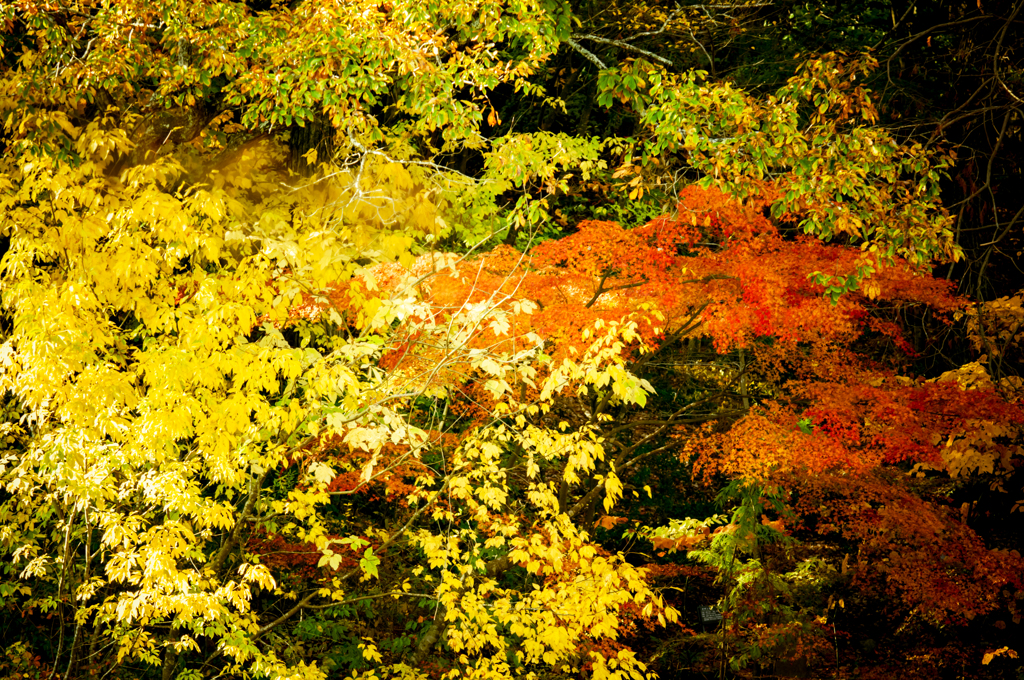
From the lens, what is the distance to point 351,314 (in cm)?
872

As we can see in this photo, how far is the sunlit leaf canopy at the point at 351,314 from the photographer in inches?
205

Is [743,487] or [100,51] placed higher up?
[100,51]

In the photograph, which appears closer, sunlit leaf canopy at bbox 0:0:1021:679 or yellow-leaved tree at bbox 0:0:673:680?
yellow-leaved tree at bbox 0:0:673:680

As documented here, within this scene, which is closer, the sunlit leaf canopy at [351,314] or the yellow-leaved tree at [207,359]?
the yellow-leaved tree at [207,359]

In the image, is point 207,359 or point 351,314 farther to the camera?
point 351,314

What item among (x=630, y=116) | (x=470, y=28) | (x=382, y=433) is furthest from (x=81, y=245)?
(x=630, y=116)

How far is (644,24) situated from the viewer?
11.4 metres

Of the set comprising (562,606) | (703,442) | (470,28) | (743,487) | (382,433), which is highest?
(470,28)

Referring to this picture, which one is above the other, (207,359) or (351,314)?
(207,359)

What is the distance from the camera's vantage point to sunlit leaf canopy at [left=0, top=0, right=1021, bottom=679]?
5203mm

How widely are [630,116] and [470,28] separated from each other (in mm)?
5783

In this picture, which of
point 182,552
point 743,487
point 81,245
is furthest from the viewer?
point 743,487

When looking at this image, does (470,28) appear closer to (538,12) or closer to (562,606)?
(538,12)

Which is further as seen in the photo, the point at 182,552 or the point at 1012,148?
the point at 1012,148
